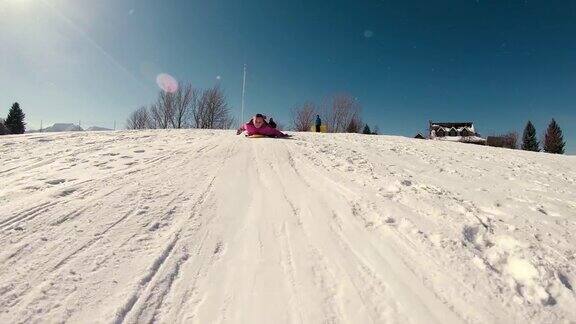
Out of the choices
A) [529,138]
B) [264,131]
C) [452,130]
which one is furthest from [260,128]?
[529,138]

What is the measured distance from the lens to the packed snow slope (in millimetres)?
2479

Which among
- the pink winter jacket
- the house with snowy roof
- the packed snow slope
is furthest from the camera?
the house with snowy roof

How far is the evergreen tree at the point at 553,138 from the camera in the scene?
58513 millimetres

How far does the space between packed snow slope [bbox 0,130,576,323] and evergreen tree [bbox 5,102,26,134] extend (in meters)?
67.5

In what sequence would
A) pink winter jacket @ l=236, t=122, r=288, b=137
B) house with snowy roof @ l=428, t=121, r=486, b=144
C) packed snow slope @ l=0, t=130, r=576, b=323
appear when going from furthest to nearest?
1. house with snowy roof @ l=428, t=121, r=486, b=144
2. pink winter jacket @ l=236, t=122, r=288, b=137
3. packed snow slope @ l=0, t=130, r=576, b=323

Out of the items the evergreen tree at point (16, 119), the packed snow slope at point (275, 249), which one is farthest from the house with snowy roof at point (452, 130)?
the evergreen tree at point (16, 119)

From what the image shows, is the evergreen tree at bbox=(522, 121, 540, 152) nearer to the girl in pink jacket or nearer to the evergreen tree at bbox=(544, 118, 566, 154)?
the evergreen tree at bbox=(544, 118, 566, 154)

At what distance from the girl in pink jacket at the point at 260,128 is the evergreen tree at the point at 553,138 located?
63464mm

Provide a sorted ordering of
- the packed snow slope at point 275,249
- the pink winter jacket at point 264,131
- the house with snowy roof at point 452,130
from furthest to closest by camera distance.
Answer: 1. the house with snowy roof at point 452,130
2. the pink winter jacket at point 264,131
3. the packed snow slope at point 275,249

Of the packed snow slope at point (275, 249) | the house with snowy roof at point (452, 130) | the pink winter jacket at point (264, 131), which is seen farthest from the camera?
the house with snowy roof at point (452, 130)

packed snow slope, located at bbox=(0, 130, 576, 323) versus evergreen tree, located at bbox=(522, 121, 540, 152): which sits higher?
evergreen tree, located at bbox=(522, 121, 540, 152)

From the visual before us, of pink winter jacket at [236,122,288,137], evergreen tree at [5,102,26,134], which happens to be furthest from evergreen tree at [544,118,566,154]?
evergreen tree at [5,102,26,134]

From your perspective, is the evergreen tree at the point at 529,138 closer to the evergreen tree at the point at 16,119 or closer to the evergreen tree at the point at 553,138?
the evergreen tree at the point at 553,138

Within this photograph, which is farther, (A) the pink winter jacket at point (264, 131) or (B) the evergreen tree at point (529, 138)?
(B) the evergreen tree at point (529, 138)
